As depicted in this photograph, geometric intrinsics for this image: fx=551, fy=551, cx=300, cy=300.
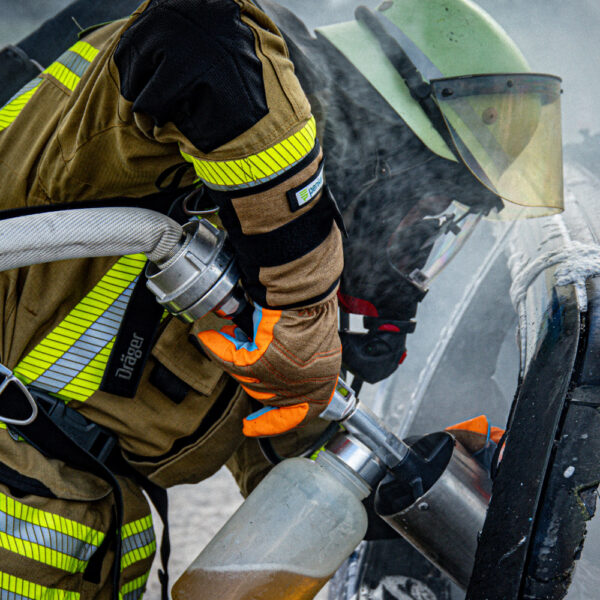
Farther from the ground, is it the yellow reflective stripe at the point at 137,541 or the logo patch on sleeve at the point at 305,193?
the logo patch on sleeve at the point at 305,193

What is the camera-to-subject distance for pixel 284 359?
1209 millimetres

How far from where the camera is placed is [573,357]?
42.0 inches

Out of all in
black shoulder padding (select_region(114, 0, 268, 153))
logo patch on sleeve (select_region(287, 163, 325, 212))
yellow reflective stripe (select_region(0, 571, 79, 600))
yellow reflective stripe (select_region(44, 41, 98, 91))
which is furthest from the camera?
yellow reflective stripe (select_region(44, 41, 98, 91))

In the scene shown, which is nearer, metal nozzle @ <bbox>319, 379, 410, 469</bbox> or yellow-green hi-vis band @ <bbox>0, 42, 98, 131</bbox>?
yellow-green hi-vis band @ <bbox>0, 42, 98, 131</bbox>

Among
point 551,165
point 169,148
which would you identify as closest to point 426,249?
point 551,165

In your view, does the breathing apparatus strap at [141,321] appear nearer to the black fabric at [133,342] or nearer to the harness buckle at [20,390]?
the black fabric at [133,342]

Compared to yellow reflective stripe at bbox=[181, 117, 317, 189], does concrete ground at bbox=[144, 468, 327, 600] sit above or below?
below

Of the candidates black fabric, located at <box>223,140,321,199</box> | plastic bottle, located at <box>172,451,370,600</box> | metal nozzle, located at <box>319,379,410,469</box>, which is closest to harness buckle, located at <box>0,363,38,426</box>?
plastic bottle, located at <box>172,451,370,600</box>

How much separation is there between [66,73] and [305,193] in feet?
2.25

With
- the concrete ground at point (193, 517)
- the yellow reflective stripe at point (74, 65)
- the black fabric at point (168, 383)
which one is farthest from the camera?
the concrete ground at point (193, 517)

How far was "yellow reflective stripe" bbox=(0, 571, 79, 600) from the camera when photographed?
1.16m

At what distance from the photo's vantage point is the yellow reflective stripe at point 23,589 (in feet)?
3.81

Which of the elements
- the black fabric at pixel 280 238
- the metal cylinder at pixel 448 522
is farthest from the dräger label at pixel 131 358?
the metal cylinder at pixel 448 522

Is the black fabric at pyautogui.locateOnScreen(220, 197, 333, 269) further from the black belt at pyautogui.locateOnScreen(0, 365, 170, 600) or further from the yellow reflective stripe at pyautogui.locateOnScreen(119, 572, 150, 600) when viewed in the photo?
the yellow reflective stripe at pyautogui.locateOnScreen(119, 572, 150, 600)
